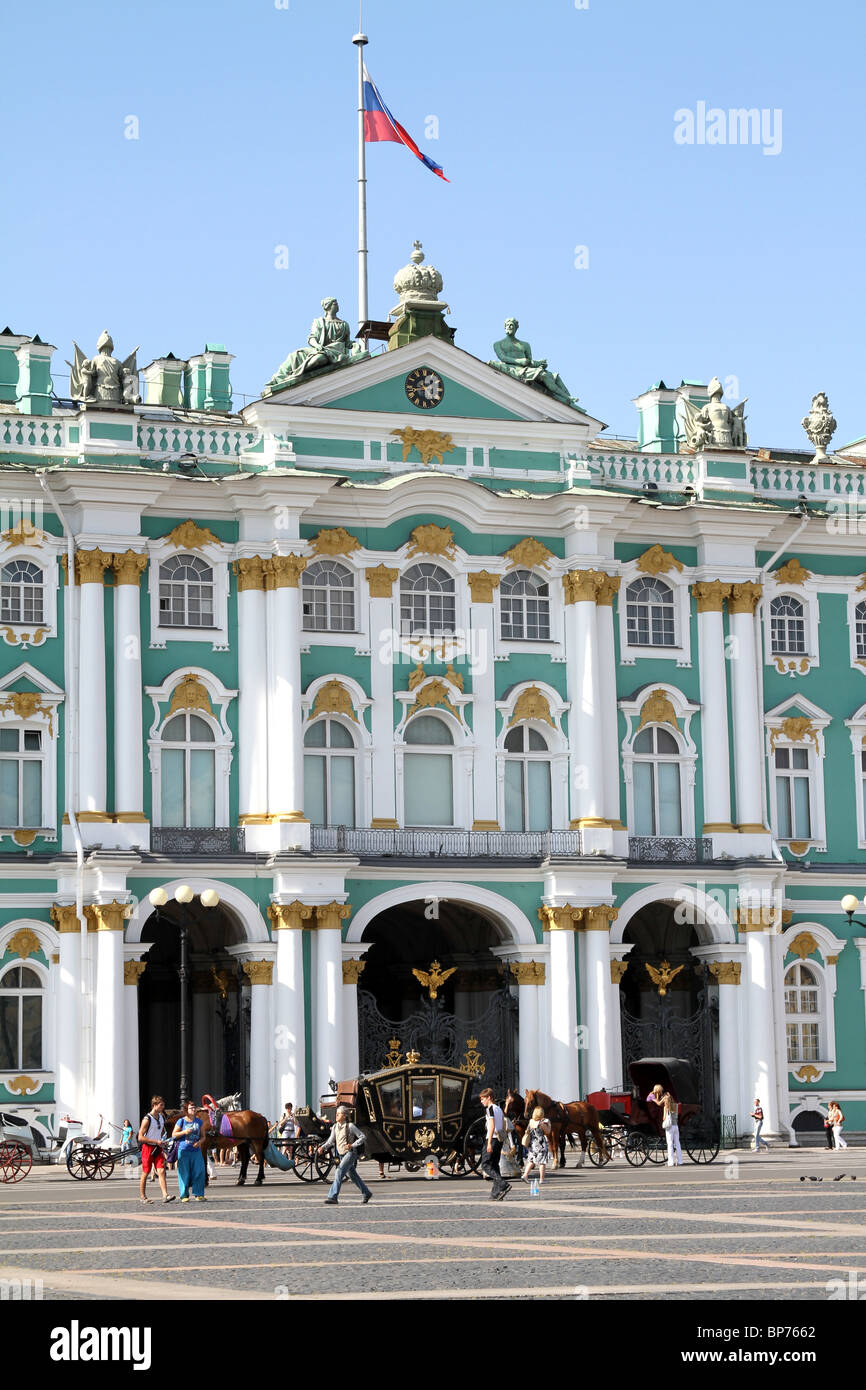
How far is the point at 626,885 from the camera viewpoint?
5519 centimetres

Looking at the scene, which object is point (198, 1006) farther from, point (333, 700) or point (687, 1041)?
point (687, 1041)

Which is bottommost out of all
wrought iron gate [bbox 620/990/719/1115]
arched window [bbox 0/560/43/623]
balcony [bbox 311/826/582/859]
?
wrought iron gate [bbox 620/990/719/1115]

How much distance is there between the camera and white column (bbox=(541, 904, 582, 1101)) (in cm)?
5312

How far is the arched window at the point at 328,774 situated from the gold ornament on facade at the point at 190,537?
477 cm

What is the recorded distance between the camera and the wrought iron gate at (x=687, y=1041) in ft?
182

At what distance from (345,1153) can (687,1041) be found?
22432mm

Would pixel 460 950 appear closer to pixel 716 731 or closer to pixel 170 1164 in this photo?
pixel 716 731

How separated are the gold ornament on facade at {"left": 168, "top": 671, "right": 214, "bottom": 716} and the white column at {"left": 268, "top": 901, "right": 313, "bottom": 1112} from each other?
15.8 feet

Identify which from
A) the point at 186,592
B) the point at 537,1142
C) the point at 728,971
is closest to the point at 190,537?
the point at 186,592

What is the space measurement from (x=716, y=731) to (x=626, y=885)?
4457 mm

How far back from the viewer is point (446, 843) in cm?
5394

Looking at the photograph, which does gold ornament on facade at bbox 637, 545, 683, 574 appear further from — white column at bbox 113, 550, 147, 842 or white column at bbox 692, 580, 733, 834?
white column at bbox 113, 550, 147, 842

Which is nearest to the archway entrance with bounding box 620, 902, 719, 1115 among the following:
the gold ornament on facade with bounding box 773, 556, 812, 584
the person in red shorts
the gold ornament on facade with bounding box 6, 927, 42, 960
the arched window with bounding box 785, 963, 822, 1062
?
the arched window with bounding box 785, 963, 822, 1062

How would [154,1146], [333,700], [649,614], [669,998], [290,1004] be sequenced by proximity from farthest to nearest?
[669,998], [649,614], [333,700], [290,1004], [154,1146]
